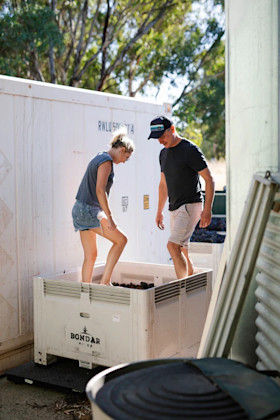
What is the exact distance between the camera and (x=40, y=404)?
191 inches

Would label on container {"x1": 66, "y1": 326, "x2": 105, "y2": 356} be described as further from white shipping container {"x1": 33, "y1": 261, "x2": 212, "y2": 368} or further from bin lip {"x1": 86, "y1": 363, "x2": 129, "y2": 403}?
bin lip {"x1": 86, "y1": 363, "x2": 129, "y2": 403}

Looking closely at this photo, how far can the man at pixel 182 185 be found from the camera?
573 cm

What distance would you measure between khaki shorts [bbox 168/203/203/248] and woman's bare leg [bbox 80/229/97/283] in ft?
2.49

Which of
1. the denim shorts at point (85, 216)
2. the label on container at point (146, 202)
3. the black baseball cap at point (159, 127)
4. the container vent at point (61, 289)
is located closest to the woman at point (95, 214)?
the denim shorts at point (85, 216)

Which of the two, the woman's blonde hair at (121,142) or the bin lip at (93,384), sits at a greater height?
the woman's blonde hair at (121,142)

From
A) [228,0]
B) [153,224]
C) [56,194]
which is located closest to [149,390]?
[228,0]

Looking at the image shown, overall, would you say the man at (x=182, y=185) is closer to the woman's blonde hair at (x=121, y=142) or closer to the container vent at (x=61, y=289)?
the woman's blonde hair at (x=121, y=142)

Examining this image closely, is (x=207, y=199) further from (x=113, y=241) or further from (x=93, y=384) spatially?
(x=93, y=384)

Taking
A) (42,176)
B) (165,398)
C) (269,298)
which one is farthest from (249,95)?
(42,176)

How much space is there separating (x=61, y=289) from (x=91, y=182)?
1.09 metres

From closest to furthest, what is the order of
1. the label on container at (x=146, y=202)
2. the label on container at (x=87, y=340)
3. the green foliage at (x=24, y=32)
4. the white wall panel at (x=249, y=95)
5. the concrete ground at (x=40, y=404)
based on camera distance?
the white wall panel at (x=249, y=95)
the concrete ground at (x=40, y=404)
the label on container at (x=87, y=340)
the label on container at (x=146, y=202)
the green foliage at (x=24, y=32)

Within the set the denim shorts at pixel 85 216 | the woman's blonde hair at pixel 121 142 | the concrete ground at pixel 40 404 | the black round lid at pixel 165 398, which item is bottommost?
the concrete ground at pixel 40 404

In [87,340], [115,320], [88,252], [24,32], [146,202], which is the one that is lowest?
[87,340]

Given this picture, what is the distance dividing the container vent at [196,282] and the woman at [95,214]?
776 millimetres
